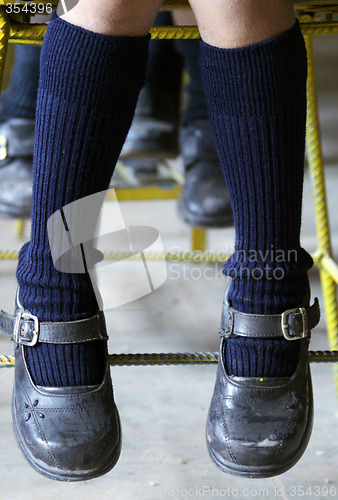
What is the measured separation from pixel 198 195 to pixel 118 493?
0.71 m

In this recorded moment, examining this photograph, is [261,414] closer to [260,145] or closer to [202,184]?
[260,145]

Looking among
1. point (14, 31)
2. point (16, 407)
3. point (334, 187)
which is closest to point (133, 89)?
point (14, 31)

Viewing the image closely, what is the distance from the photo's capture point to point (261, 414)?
63cm

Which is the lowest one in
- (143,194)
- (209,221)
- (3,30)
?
(143,194)

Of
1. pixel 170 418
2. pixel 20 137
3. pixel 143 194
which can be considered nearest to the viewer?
pixel 170 418

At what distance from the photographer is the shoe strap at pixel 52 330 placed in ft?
2.07

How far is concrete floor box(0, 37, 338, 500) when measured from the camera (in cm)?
77

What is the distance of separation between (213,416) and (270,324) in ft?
0.39

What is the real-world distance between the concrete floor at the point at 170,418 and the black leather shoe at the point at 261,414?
159 mm

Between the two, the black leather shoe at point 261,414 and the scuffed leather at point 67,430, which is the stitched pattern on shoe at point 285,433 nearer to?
the black leather shoe at point 261,414

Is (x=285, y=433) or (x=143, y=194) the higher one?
(x=285, y=433)

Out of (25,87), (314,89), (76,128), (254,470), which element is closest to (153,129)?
(25,87)

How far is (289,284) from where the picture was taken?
64cm

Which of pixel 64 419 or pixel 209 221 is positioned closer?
pixel 64 419
